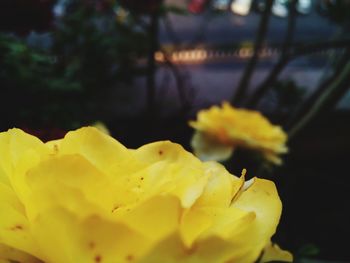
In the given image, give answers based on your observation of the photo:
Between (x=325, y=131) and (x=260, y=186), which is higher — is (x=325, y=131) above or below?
below

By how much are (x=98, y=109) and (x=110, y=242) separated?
1.50 m

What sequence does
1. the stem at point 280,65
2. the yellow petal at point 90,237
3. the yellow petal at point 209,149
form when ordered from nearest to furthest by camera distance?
the yellow petal at point 90,237
the yellow petal at point 209,149
the stem at point 280,65

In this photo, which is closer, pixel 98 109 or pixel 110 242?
pixel 110 242

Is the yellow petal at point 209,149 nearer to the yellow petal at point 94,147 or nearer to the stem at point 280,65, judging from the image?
the stem at point 280,65

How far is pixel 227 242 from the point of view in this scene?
25 centimetres

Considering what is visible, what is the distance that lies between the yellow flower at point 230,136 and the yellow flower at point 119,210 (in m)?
0.69

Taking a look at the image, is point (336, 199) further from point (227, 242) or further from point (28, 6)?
point (227, 242)

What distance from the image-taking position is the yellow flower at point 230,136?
39.8 inches

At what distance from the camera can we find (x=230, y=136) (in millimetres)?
1016

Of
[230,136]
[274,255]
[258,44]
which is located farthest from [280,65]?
[274,255]

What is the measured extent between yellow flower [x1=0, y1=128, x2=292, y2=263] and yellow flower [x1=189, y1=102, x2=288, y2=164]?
0.69m

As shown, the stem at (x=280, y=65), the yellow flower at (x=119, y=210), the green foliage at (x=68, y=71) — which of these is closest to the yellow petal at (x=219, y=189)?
the yellow flower at (x=119, y=210)

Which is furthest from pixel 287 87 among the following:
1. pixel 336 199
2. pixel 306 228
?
pixel 306 228

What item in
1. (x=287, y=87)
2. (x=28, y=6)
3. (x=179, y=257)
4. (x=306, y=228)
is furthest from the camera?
(x=287, y=87)
